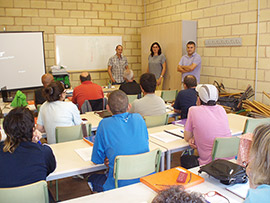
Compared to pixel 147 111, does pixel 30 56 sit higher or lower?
higher

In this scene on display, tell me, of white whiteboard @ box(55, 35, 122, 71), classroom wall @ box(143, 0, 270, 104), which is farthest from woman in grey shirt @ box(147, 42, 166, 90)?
white whiteboard @ box(55, 35, 122, 71)

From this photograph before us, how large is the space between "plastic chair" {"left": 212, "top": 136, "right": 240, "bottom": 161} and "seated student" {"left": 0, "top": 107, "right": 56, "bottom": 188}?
1430 millimetres

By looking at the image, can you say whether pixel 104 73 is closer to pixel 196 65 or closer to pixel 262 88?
pixel 196 65

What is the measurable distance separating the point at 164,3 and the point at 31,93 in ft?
14.2

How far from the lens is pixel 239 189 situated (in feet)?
6.02

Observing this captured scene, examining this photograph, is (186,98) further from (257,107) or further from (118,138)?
(118,138)

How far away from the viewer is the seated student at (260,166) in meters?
1.22

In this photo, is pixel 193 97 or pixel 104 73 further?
pixel 104 73

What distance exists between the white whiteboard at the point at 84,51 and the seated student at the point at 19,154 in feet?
20.4

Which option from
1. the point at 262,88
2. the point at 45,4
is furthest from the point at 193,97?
the point at 45,4

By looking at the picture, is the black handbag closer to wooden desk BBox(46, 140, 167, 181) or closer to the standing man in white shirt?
wooden desk BBox(46, 140, 167, 181)

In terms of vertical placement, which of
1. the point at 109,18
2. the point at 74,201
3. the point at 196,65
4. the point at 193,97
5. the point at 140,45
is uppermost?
the point at 109,18

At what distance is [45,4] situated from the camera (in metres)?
7.58

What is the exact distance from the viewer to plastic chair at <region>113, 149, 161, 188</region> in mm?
2135
